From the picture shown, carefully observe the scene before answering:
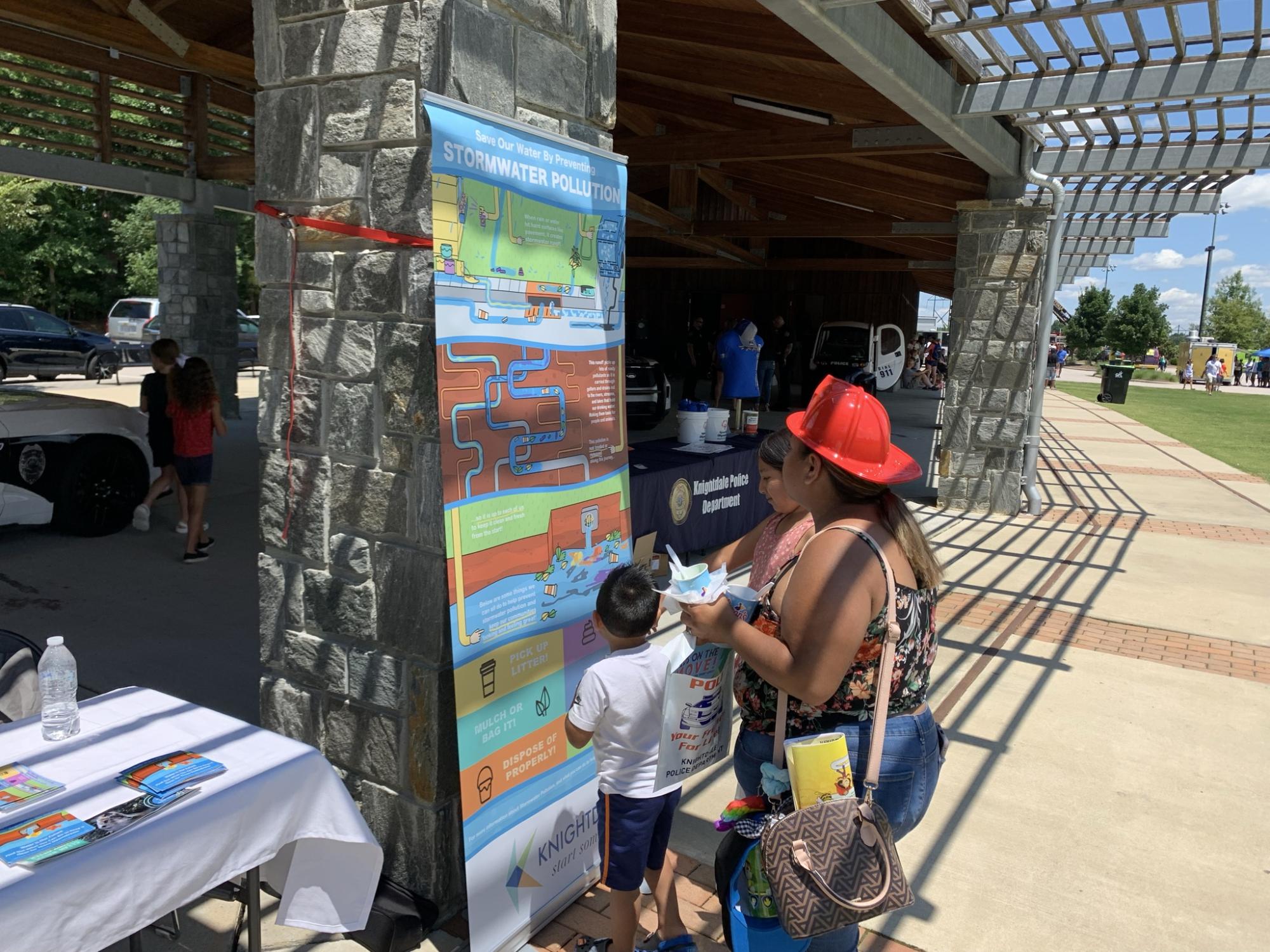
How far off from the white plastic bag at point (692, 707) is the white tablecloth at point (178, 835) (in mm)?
868

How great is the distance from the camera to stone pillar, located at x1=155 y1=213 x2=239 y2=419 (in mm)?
13367

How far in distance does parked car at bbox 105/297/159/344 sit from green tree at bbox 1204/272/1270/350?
75.8 meters

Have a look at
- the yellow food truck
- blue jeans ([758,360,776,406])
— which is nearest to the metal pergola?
blue jeans ([758,360,776,406])

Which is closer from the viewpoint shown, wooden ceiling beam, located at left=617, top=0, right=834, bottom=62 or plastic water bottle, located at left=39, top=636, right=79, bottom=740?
plastic water bottle, located at left=39, top=636, right=79, bottom=740

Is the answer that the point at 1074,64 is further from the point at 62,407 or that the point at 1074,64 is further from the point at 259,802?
the point at 62,407

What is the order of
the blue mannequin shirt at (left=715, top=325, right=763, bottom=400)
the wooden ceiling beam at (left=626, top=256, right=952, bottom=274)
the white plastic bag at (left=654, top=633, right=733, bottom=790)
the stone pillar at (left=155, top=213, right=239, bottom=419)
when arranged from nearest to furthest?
the white plastic bag at (left=654, top=633, right=733, bottom=790)
the blue mannequin shirt at (left=715, top=325, right=763, bottom=400)
the stone pillar at (left=155, top=213, right=239, bottom=419)
the wooden ceiling beam at (left=626, top=256, right=952, bottom=274)

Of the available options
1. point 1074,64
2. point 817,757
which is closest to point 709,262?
point 1074,64

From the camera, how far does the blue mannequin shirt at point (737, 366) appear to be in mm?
10477

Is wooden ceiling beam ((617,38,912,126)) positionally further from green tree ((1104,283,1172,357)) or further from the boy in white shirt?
green tree ((1104,283,1172,357))

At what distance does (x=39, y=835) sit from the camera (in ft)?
6.53

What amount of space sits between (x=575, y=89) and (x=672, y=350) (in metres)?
25.0

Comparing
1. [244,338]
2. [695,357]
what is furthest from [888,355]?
[244,338]

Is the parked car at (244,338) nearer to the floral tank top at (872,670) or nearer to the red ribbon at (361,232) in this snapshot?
the red ribbon at (361,232)

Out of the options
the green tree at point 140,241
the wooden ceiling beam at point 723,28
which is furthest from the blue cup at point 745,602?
the green tree at point 140,241
